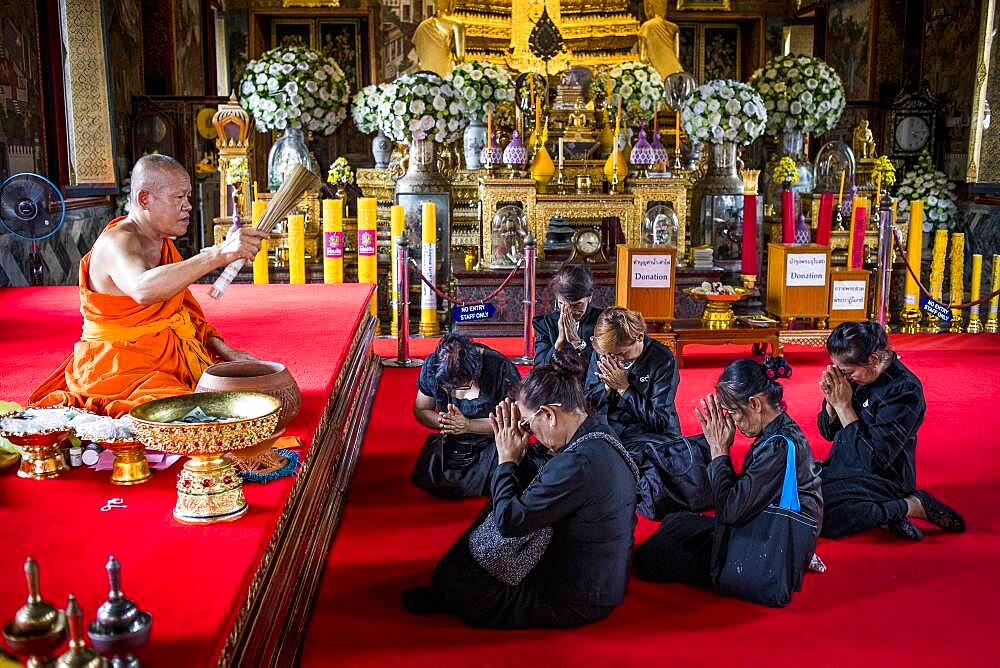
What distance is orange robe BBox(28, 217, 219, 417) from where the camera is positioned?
3023 mm

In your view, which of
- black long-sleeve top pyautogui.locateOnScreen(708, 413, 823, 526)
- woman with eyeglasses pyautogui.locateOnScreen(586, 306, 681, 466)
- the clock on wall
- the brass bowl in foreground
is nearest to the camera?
the brass bowl in foreground

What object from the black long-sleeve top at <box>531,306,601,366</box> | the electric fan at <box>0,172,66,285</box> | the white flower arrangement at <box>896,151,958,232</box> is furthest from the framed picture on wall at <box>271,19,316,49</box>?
the black long-sleeve top at <box>531,306,601,366</box>

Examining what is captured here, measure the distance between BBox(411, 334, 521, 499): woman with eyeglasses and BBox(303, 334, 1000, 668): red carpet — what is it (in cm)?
10

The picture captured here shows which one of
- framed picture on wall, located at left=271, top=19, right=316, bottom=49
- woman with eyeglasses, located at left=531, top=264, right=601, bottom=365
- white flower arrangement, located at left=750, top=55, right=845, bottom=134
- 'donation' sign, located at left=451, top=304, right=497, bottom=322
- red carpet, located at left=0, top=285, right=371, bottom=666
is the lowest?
red carpet, located at left=0, top=285, right=371, bottom=666

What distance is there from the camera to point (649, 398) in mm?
3848

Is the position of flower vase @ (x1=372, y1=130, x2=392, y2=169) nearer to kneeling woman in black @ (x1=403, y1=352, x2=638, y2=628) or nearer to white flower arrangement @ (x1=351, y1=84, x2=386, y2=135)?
white flower arrangement @ (x1=351, y1=84, x2=386, y2=135)

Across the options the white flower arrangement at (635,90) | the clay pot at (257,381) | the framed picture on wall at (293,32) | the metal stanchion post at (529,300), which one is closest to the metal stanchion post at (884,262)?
the metal stanchion post at (529,300)

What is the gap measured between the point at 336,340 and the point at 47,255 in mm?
3831

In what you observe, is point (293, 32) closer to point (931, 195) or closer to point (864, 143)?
point (864, 143)

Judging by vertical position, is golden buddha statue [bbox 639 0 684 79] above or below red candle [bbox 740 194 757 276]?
above

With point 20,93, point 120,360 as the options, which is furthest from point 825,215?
point 20,93

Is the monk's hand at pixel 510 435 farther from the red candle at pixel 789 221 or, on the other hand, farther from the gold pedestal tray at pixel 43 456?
the red candle at pixel 789 221

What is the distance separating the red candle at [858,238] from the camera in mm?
7117

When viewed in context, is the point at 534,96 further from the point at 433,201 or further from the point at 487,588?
the point at 487,588
